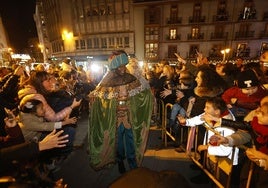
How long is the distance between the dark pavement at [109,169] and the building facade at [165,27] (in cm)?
2496

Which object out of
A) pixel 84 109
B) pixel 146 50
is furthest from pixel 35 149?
pixel 146 50

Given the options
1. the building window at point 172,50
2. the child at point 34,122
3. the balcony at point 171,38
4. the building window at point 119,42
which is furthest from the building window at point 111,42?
the child at point 34,122

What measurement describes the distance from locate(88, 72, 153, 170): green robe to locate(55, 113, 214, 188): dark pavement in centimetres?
24

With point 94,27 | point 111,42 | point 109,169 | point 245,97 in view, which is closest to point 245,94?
point 245,97

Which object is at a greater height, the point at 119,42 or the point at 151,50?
the point at 119,42

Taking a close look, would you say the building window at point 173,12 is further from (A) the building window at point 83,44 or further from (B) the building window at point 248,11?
(A) the building window at point 83,44

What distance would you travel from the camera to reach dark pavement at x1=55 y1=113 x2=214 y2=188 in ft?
12.1

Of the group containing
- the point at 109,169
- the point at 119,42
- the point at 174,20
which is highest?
the point at 174,20

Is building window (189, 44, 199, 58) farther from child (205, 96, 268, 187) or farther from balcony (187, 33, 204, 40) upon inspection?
child (205, 96, 268, 187)

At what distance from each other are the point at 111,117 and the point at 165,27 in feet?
91.6

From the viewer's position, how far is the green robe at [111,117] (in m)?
3.70

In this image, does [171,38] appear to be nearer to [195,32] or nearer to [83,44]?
[195,32]

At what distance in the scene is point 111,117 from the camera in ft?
12.3

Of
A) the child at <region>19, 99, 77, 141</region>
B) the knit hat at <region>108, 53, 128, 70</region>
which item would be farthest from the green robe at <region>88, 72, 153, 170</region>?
the child at <region>19, 99, 77, 141</region>
